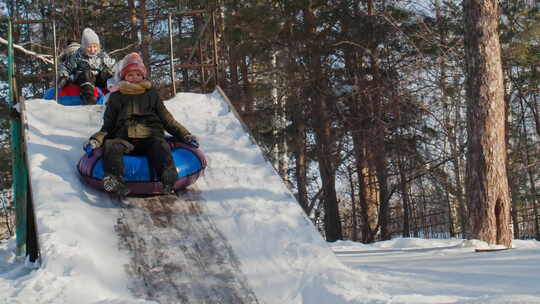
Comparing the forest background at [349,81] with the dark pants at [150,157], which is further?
the forest background at [349,81]

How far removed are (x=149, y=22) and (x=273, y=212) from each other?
1197cm

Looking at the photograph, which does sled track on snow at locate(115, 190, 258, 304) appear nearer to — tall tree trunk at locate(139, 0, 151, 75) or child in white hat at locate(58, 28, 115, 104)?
child in white hat at locate(58, 28, 115, 104)

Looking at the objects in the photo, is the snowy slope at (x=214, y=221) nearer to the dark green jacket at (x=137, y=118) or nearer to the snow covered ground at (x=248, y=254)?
the snow covered ground at (x=248, y=254)

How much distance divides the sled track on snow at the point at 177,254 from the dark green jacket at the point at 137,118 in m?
0.65

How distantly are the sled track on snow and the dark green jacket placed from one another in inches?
25.8

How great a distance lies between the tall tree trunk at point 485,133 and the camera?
5.87m

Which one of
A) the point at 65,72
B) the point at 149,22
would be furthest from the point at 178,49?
the point at 65,72

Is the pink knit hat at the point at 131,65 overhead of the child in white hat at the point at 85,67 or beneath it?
beneath

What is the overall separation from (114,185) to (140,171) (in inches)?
13.3

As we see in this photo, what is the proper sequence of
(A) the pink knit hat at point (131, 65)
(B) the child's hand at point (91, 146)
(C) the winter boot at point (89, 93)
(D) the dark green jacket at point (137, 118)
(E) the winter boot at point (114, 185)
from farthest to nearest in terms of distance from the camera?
(C) the winter boot at point (89, 93), (A) the pink knit hat at point (131, 65), (D) the dark green jacket at point (137, 118), (B) the child's hand at point (91, 146), (E) the winter boot at point (114, 185)

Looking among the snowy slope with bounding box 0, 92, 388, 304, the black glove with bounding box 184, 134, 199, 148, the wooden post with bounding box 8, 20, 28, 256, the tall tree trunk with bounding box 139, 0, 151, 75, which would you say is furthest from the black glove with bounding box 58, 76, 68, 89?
the tall tree trunk with bounding box 139, 0, 151, 75

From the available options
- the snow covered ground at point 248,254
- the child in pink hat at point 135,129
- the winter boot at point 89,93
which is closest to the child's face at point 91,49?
the winter boot at point 89,93

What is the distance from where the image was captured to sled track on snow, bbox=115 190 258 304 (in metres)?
3.24

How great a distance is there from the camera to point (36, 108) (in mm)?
5559
